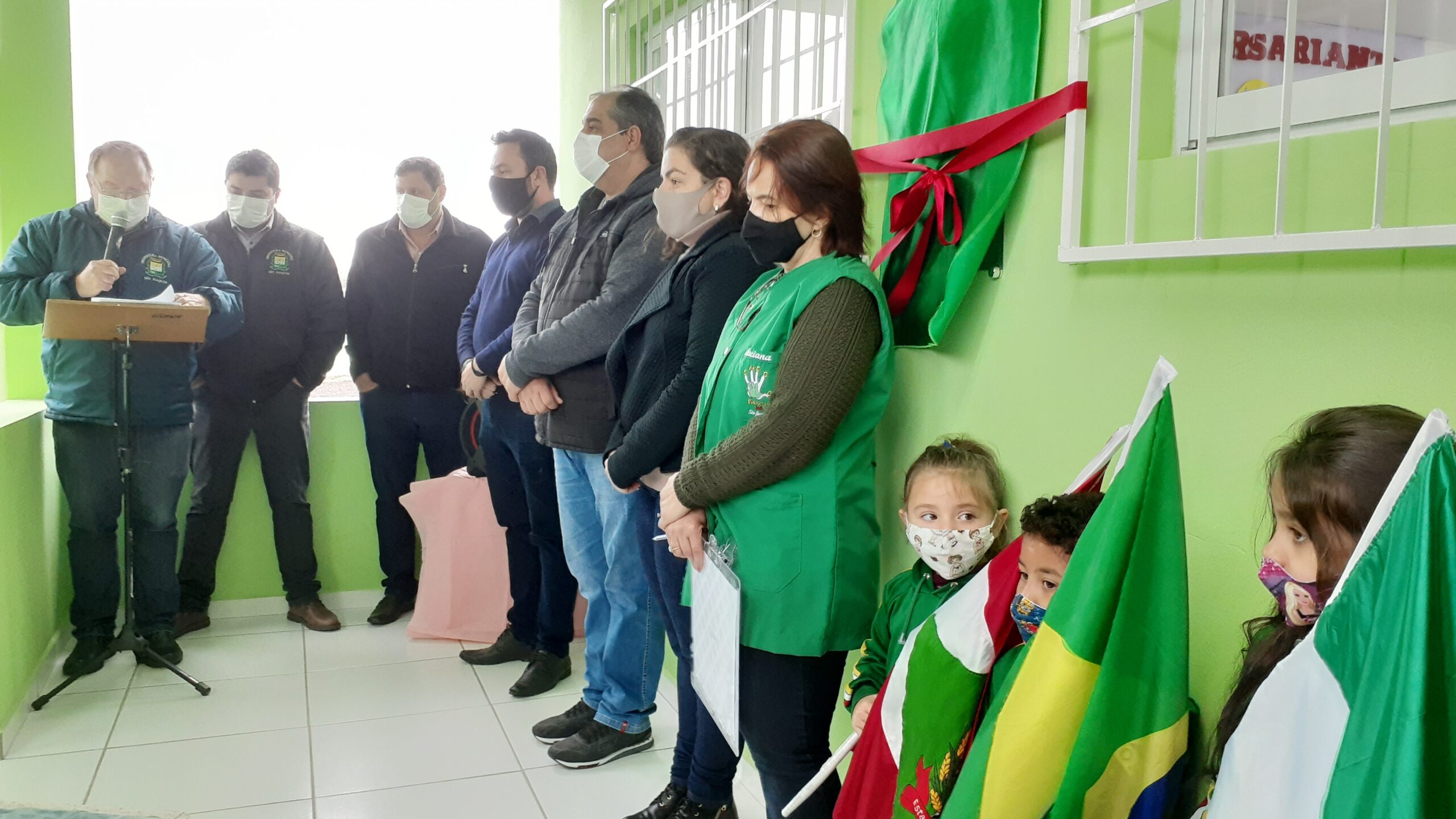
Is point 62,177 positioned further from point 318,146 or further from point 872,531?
point 872,531

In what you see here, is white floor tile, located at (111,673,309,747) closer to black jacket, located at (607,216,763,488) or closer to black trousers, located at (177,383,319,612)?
black trousers, located at (177,383,319,612)

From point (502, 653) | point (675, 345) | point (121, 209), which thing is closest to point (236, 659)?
point (502, 653)

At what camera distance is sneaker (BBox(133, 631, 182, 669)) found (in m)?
3.14

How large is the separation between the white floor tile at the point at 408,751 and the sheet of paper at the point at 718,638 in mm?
1016

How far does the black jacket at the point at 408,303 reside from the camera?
3602 millimetres

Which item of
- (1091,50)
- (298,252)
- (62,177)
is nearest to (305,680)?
(298,252)

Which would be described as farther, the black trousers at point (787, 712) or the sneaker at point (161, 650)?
the sneaker at point (161, 650)

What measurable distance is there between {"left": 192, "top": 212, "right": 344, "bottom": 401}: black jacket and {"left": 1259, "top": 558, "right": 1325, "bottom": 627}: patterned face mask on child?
129 inches

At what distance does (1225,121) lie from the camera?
1.29 metres

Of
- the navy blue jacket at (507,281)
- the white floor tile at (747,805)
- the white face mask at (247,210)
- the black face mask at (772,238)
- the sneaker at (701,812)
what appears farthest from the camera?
the white face mask at (247,210)

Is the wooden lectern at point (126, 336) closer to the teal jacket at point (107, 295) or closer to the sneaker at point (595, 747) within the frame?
the teal jacket at point (107, 295)

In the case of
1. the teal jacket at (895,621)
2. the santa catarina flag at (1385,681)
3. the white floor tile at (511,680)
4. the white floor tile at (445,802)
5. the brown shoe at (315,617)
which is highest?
the santa catarina flag at (1385,681)

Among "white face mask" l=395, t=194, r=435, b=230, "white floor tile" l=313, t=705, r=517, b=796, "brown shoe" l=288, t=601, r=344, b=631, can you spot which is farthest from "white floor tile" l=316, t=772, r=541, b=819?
"white face mask" l=395, t=194, r=435, b=230

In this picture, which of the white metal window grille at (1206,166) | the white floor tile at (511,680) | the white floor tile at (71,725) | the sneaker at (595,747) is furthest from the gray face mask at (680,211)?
the white floor tile at (71,725)
